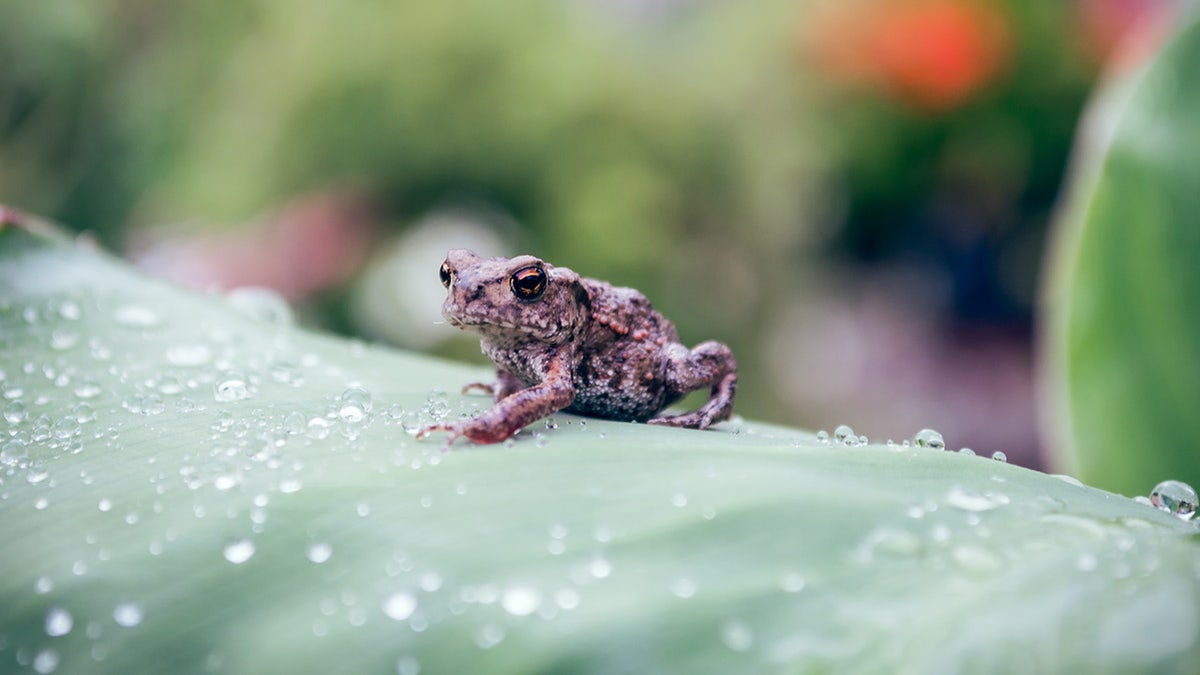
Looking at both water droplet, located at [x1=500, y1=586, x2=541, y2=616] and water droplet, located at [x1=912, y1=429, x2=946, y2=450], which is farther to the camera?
water droplet, located at [x1=912, y1=429, x2=946, y2=450]

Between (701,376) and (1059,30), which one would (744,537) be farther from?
(1059,30)

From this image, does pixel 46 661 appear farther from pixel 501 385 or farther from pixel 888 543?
pixel 501 385

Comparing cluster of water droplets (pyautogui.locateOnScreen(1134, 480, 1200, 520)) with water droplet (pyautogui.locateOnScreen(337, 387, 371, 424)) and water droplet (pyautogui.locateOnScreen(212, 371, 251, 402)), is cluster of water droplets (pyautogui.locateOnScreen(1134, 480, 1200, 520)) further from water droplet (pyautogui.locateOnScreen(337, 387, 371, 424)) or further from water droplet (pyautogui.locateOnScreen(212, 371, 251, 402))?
water droplet (pyautogui.locateOnScreen(212, 371, 251, 402))

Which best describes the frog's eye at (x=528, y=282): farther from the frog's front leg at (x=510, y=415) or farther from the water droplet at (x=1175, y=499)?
the water droplet at (x=1175, y=499)

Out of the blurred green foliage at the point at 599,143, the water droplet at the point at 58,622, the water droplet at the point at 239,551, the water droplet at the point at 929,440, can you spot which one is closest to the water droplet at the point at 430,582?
the water droplet at the point at 239,551

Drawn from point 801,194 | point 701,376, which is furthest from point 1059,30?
point 701,376

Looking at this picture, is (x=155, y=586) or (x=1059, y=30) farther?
(x=1059, y=30)

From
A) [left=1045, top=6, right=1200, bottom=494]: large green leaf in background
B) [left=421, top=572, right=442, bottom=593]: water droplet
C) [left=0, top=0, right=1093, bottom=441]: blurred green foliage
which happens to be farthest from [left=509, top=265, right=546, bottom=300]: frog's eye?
[left=0, top=0, right=1093, bottom=441]: blurred green foliage

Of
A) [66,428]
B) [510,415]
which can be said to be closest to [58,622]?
[66,428]
